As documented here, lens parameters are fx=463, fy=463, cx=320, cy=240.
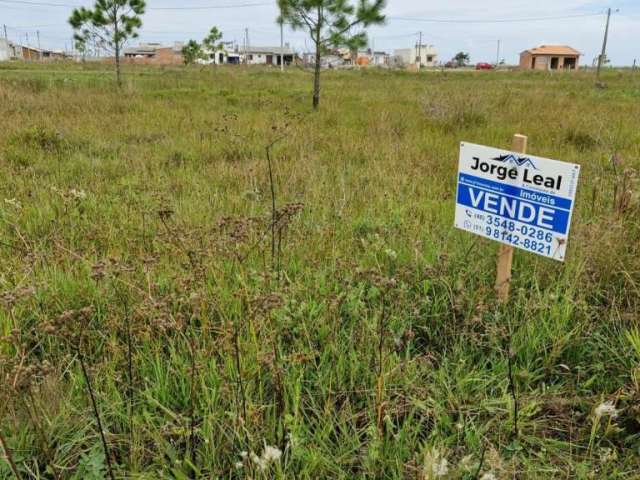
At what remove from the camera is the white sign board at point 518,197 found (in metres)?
2.04

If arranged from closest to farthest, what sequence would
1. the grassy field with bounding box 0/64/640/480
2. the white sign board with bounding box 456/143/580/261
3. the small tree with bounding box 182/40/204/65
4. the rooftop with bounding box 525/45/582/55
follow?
the grassy field with bounding box 0/64/640/480
the white sign board with bounding box 456/143/580/261
the small tree with bounding box 182/40/204/65
the rooftop with bounding box 525/45/582/55

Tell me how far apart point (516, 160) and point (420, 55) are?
294 ft

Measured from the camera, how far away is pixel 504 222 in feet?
7.32

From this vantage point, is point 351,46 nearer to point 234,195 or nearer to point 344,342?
point 234,195

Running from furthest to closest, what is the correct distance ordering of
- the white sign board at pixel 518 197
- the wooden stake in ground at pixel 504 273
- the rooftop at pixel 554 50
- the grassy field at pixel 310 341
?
the rooftop at pixel 554 50 → the wooden stake in ground at pixel 504 273 → the white sign board at pixel 518 197 → the grassy field at pixel 310 341

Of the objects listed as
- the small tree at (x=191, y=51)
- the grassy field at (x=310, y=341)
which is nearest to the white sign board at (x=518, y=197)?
the grassy field at (x=310, y=341)

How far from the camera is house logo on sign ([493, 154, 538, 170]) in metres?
2.09

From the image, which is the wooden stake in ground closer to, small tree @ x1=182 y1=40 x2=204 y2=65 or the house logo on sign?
the house logo on sign

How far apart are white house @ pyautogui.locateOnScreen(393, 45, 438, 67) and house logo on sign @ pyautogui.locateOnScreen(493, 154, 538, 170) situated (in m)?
87.0

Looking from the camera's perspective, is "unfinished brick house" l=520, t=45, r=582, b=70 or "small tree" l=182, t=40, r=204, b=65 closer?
"small tree" l=182, t=40, r=204, b=65

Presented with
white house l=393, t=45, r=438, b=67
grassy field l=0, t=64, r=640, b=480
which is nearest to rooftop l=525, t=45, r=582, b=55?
white house l=393, t=45, r=438, b=67

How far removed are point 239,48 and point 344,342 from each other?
100 metres

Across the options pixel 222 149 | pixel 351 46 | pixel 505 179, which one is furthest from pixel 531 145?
pixel 351 46

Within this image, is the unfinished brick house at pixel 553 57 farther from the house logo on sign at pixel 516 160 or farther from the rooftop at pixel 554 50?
the house logo on sign at pixel 516 160
